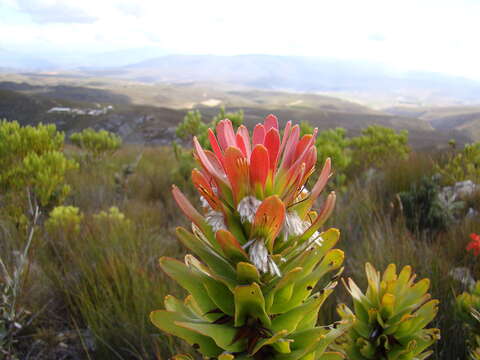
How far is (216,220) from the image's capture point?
3.54 ft

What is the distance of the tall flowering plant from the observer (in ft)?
3.39

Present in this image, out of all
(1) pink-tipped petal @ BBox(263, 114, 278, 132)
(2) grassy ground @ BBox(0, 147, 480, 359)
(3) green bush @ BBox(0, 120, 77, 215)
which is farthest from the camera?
(3) green bush @ BBox(0, 120, 77, 215)

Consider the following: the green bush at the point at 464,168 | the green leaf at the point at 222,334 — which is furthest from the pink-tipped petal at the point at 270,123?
the green bush at the point at 464,168

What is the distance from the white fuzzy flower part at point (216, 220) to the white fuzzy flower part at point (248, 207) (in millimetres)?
67

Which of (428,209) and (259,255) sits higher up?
(259,255)

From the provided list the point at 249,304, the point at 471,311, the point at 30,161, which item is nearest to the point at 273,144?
the point at 249,304

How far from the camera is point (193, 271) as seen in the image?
1117mm

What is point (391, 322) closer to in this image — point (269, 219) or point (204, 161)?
point (269, 219)

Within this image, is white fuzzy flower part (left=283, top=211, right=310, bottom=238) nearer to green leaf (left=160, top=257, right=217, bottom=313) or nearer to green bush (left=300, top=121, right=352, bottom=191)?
green leaf (left=160, top=257, right=217, bottom=313)

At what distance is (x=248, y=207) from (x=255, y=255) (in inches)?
5.6

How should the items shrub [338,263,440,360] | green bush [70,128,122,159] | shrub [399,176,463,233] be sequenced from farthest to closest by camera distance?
green bush [70,128,122,159]
shrub [399,176,463,233]
shrub [338,263,440,360]

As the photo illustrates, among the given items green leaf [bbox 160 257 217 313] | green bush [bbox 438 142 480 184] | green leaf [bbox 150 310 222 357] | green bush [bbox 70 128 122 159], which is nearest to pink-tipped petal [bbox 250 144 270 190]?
green leaf [bbox 160 257 217 313]

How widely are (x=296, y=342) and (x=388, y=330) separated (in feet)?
2.43

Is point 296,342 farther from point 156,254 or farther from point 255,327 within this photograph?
point 156,254
